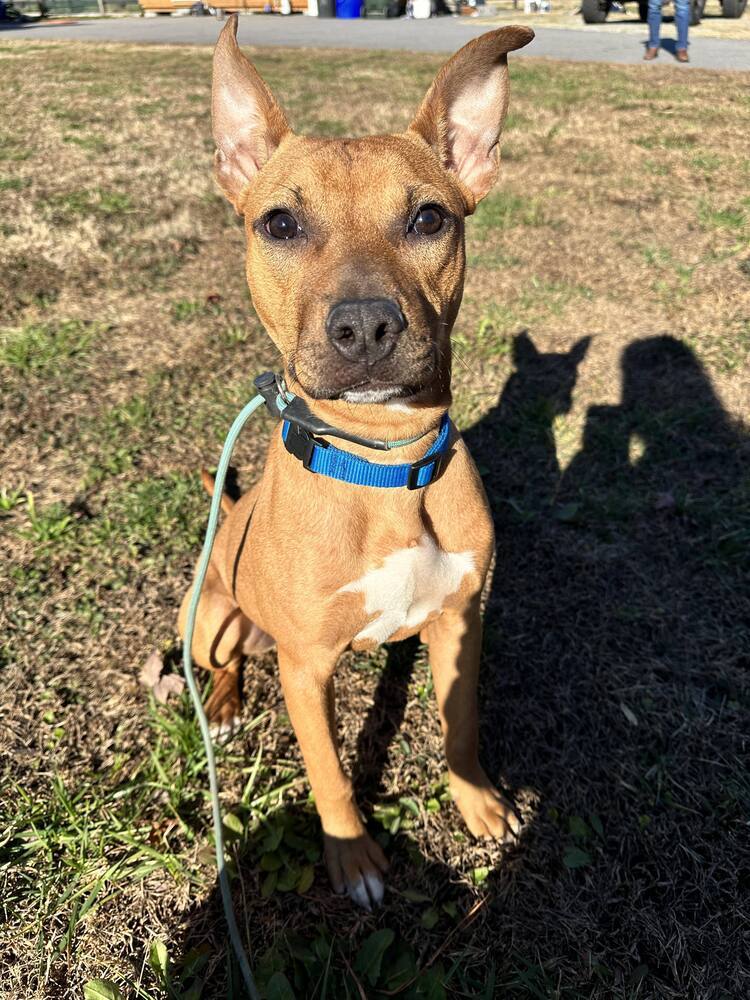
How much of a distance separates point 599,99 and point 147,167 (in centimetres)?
818

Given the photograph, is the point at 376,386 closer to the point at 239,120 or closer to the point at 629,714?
the point at 239,120

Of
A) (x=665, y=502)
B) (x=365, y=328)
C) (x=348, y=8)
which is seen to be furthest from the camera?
(x=348, y=8)

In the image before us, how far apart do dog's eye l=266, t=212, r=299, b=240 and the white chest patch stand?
1.15 meters

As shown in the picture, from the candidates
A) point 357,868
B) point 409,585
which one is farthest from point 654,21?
point 357,868

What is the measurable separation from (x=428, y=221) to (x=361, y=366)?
73cm

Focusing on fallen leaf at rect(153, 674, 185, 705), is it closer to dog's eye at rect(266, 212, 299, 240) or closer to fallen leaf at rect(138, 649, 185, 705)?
fallen leaf at rect(138, 649, 185, 705)

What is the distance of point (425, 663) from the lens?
346 cm

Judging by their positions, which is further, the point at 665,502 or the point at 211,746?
the point at 665,502

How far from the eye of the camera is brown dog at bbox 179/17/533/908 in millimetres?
2000

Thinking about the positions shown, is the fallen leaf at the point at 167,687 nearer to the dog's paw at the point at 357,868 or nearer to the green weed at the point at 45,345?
the dog's paw at the point at 357,868

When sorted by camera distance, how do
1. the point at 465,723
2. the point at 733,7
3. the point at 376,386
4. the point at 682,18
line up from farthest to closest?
the point at 733,7 < the point at 682,18 < the point at 465,723 < the point at 376,386

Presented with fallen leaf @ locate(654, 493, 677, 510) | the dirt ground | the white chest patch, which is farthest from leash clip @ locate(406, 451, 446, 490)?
the dirt ground

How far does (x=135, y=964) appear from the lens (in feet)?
7.99

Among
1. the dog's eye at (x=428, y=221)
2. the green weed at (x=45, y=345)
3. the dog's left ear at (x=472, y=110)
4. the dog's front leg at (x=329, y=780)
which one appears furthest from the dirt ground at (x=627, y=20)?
the dog's front leg at (x=329, y=780)
